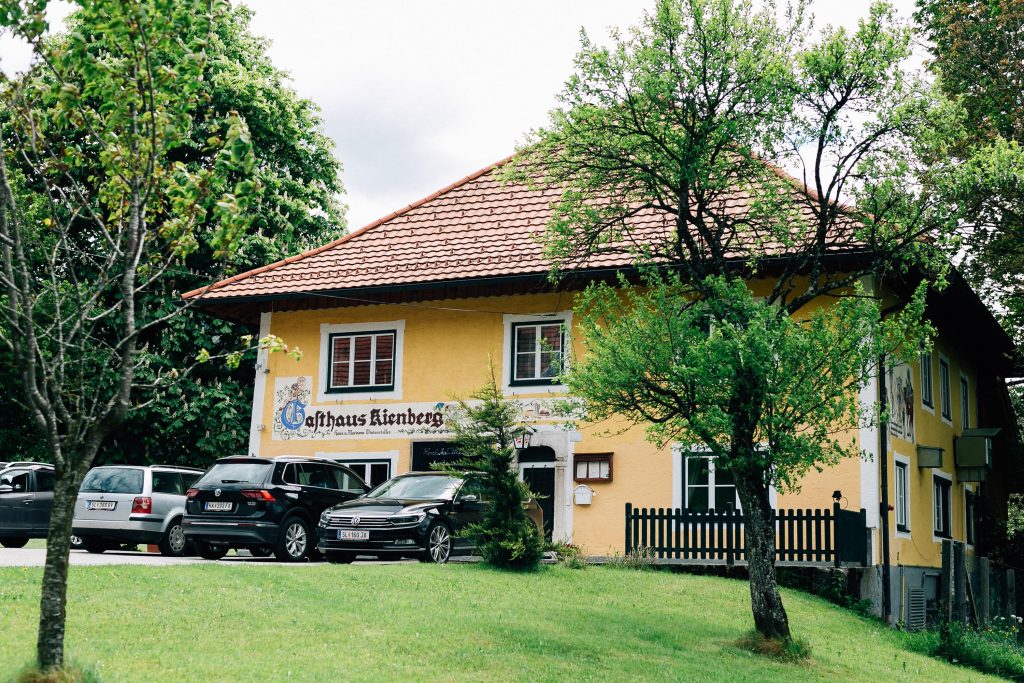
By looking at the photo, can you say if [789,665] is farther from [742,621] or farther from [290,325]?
[290,325]

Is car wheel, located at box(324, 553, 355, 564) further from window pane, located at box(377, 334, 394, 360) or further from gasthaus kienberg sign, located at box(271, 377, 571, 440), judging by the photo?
window pane, located at box(377, 334, 394, 360)

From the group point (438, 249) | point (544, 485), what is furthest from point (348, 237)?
point (544, 485)

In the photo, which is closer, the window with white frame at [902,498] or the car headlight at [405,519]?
the car headlight at [405,519]

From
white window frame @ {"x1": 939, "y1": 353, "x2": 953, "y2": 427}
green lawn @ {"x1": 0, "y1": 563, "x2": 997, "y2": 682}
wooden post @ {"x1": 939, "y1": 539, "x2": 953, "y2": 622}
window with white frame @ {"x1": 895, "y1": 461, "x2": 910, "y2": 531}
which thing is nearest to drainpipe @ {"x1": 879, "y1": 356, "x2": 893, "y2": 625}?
wooden post @ {"x1": 939, "y1": 539, "x2": 953, "y2": 622}

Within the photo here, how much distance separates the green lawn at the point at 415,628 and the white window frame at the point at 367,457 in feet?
23.3

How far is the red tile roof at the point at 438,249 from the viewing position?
24.2 metres

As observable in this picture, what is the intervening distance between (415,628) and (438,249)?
13942 millimetres

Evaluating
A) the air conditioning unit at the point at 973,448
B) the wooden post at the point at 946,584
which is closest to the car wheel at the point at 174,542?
the wooden post at the point at 946,584

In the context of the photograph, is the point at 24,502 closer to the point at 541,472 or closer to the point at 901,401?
the point at 541,472

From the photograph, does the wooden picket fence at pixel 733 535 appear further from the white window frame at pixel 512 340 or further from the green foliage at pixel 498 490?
the white window frame at pixel 512 340

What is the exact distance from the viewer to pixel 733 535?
20234mm

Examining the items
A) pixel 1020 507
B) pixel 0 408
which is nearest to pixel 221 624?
pixel 0 408

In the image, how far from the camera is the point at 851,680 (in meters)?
13.5

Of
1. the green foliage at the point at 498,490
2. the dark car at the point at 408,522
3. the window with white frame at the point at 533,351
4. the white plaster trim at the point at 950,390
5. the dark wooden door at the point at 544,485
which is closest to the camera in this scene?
the green foliage at the point at 498,490
